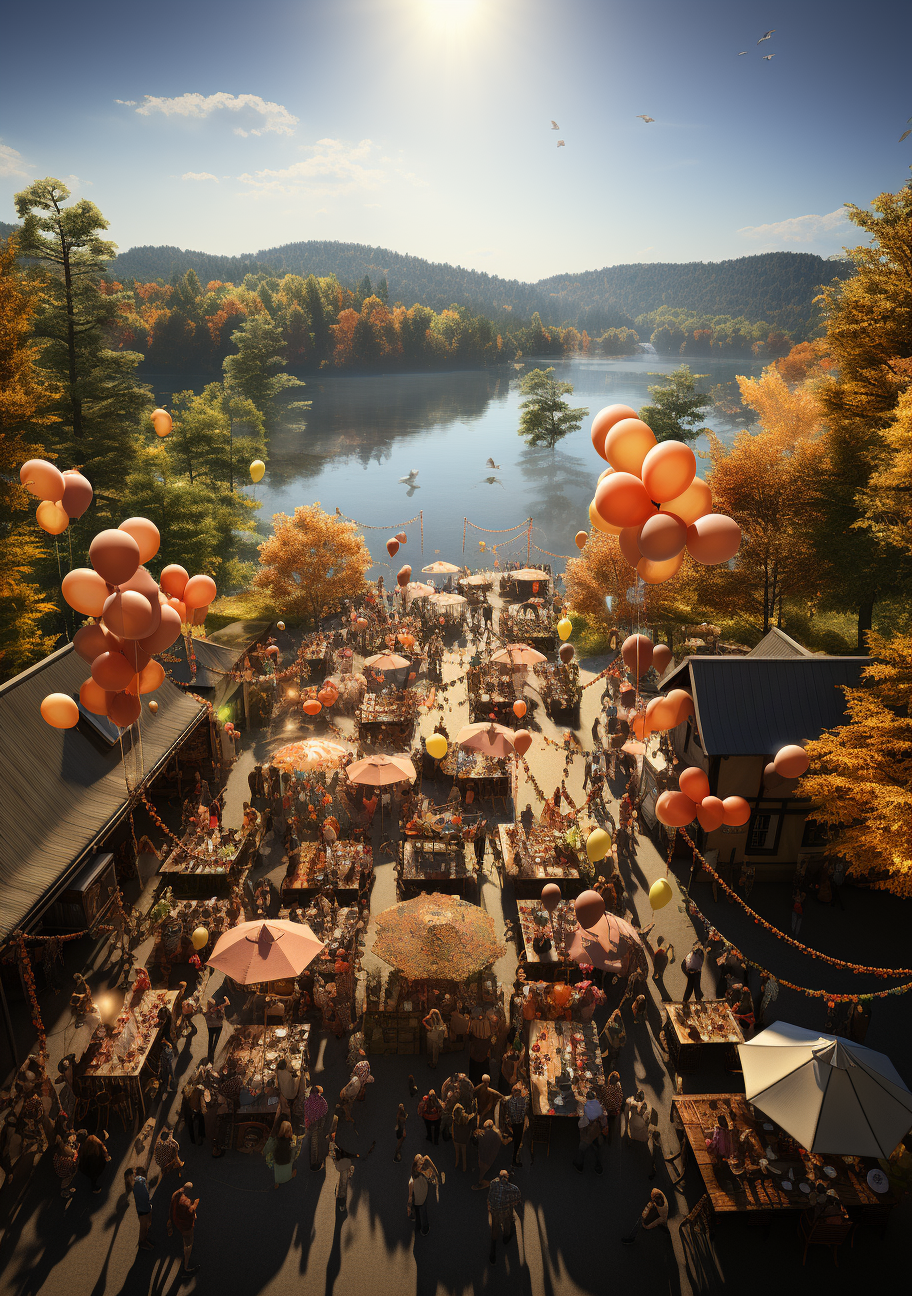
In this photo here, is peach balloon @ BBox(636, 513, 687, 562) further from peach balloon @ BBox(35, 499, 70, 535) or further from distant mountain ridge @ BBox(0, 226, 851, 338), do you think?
distant mountain ridge @ BBox(0, 226, 851, 338)

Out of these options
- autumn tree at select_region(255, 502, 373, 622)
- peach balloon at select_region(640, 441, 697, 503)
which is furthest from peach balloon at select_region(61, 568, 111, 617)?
autumn tree at select_region(255, 502, 373, 622)

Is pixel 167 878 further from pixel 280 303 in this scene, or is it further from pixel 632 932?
pixel 280 303

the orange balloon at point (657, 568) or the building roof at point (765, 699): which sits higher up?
the orange balloon at point (657, 568)

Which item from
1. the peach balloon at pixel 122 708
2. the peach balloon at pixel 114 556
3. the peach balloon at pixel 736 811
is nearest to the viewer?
the peach balloon at pixel 114 556

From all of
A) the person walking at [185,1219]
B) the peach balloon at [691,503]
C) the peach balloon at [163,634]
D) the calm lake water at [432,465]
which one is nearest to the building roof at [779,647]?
the peach balloon at [691,503]

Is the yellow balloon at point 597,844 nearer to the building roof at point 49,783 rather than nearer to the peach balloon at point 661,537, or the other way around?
the peach balloon at point 661,537

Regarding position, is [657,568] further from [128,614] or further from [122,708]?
[122,708]

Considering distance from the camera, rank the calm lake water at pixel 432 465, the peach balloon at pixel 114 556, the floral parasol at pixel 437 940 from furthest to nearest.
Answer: the calm lake water at pixel 432 465
the floral parasol at pixel 437 940
the peach balloon at pixel 114 556

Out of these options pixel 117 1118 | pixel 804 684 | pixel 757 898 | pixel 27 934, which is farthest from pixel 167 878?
pixel 804 684
